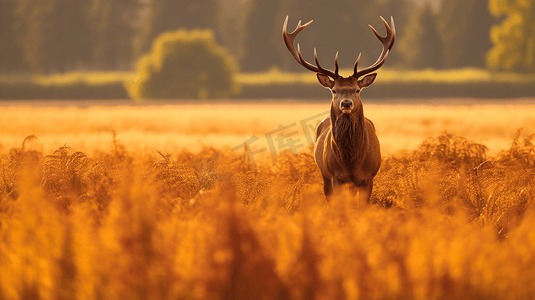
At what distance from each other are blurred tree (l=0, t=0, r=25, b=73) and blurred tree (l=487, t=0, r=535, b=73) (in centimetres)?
4653

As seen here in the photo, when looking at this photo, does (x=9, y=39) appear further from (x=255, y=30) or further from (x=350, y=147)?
(x=350, y=147)

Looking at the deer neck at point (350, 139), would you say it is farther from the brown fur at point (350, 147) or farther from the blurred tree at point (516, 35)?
the blurred tree at point (516, 35)

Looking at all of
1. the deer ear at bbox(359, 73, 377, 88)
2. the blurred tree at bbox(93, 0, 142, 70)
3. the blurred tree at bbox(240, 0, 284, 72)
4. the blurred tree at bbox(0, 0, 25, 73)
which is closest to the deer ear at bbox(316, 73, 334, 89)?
the deer ear at bbox(359, 73, 377, 88)

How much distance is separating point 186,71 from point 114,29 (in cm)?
2520

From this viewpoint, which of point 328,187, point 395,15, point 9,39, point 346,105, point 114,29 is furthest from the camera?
point 395,15

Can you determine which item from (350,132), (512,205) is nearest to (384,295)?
(350,132)

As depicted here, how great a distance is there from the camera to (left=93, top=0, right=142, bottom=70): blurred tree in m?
65.6

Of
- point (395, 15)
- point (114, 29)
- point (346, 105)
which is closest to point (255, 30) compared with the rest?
point (114, 29)

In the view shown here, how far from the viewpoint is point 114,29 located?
66312 mm

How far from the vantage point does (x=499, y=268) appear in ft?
13.5

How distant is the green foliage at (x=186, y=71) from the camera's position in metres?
44.3

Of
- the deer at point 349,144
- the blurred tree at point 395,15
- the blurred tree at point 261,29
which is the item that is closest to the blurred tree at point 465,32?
the blurred tree at point 395,15

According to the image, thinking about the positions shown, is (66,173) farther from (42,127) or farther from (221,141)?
(42,127)

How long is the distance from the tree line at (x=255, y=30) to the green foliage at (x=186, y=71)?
1826 cm
